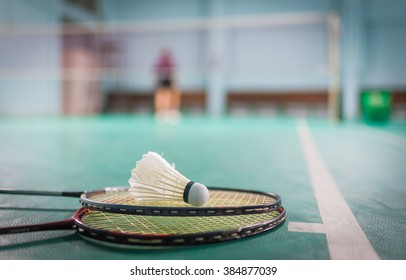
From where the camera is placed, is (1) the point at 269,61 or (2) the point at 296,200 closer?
(2) the point at 296,200

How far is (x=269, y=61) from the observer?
17.2 meters

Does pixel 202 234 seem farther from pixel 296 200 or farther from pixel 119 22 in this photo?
pixel 119 22

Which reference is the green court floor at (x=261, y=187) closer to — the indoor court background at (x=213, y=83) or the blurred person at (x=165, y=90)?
the indoor court background at (x=213, y=83)

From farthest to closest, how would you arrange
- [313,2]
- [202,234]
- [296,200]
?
[313,2]
[296,200]
[202,234]

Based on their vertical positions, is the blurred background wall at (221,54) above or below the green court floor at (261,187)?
above

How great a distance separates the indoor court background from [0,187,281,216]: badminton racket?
101 cm

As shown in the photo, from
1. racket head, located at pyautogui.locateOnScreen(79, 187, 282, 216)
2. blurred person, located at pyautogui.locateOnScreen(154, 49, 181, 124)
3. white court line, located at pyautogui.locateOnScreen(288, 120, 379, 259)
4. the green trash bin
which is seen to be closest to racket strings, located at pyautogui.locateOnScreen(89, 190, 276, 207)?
racket head, located at pyautogui.locateOnScreen(79, 187, 282, 216)

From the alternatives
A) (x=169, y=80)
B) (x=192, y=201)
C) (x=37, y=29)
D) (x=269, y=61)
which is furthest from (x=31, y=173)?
(x=269, y=61)

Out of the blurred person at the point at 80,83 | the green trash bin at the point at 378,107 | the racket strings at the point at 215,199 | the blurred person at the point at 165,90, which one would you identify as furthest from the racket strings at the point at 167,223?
the blurred person at the point at 80,83

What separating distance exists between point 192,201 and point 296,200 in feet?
2.30

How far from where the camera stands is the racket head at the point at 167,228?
1.25 m

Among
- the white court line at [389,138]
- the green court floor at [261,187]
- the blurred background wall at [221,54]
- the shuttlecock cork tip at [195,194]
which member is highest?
the blurred background wall at [221,54]

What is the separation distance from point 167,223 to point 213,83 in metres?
15.8
